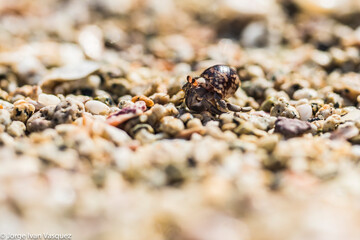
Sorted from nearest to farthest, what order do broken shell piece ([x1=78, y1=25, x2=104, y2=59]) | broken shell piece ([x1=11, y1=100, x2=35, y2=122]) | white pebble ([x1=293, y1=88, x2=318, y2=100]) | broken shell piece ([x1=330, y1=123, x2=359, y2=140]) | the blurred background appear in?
1. the blurred background
2. broken shell piece ([x1=330, y1=123, x2=359, y2=140])
3. broken shell piece ([x1=11, y1=100, x2=35, y2=122])
4. white pebble ([x1=293, y1=88, x2=318, y2=100])
5. broken shell piece ([x1=78, y1=25, x2=104, y2=59])

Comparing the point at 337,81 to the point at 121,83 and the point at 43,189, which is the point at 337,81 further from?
the point at 43,189

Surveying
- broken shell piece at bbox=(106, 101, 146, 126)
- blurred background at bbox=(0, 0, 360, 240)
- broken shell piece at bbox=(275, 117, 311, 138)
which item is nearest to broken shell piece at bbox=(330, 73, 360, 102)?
blurred background at bbox=(0, 0, 360, 240)

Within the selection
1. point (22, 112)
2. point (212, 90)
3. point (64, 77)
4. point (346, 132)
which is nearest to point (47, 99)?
point (22, 112)

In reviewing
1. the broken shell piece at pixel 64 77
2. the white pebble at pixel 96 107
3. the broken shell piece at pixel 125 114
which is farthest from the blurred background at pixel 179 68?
the broken shell piece at pixel 125 114

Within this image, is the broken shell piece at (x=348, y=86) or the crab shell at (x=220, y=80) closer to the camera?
the crab shell at (x=220, y=80)

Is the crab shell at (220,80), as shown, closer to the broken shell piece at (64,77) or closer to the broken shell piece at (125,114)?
the broken shell piece at (125,114)

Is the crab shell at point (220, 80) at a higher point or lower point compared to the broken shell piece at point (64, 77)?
lower

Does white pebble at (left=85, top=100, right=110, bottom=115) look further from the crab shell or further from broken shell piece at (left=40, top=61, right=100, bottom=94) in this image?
the crab shell
